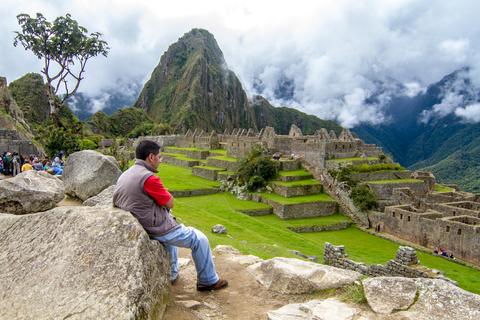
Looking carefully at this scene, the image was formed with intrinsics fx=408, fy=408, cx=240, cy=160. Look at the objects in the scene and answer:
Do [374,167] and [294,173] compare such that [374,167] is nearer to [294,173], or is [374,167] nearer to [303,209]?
[294,173]

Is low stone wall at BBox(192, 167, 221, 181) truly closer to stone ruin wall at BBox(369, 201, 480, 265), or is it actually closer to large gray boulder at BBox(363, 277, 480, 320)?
stone ruin wall at BBox(369, 201, 480, 265)

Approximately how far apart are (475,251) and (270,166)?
15.4 metres

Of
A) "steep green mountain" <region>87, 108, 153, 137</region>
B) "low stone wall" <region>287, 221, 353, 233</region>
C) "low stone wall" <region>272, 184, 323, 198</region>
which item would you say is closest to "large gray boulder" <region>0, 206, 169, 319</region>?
"low stone wall" <region>287, 221, 353, 233</region>

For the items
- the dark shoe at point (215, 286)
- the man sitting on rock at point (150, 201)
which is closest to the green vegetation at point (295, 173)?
the dark shoe at point (215, 286)

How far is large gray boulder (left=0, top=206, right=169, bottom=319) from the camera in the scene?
11.4 ft

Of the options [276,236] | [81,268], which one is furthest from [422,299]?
[276,236]

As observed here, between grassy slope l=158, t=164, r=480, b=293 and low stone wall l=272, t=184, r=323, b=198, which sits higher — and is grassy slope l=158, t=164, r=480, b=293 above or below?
below

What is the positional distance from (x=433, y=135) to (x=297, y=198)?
8863 centimetres

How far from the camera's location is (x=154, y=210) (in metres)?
4.56

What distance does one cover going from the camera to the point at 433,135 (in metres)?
105

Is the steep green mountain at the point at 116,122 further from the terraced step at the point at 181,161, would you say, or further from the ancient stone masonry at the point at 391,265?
the ancient stone masonry at the point at 391,265

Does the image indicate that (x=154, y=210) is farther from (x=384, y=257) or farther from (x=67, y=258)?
(x=384, y=257)

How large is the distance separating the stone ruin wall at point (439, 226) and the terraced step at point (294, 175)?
6.50m

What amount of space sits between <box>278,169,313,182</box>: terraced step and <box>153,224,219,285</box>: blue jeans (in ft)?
85.9
